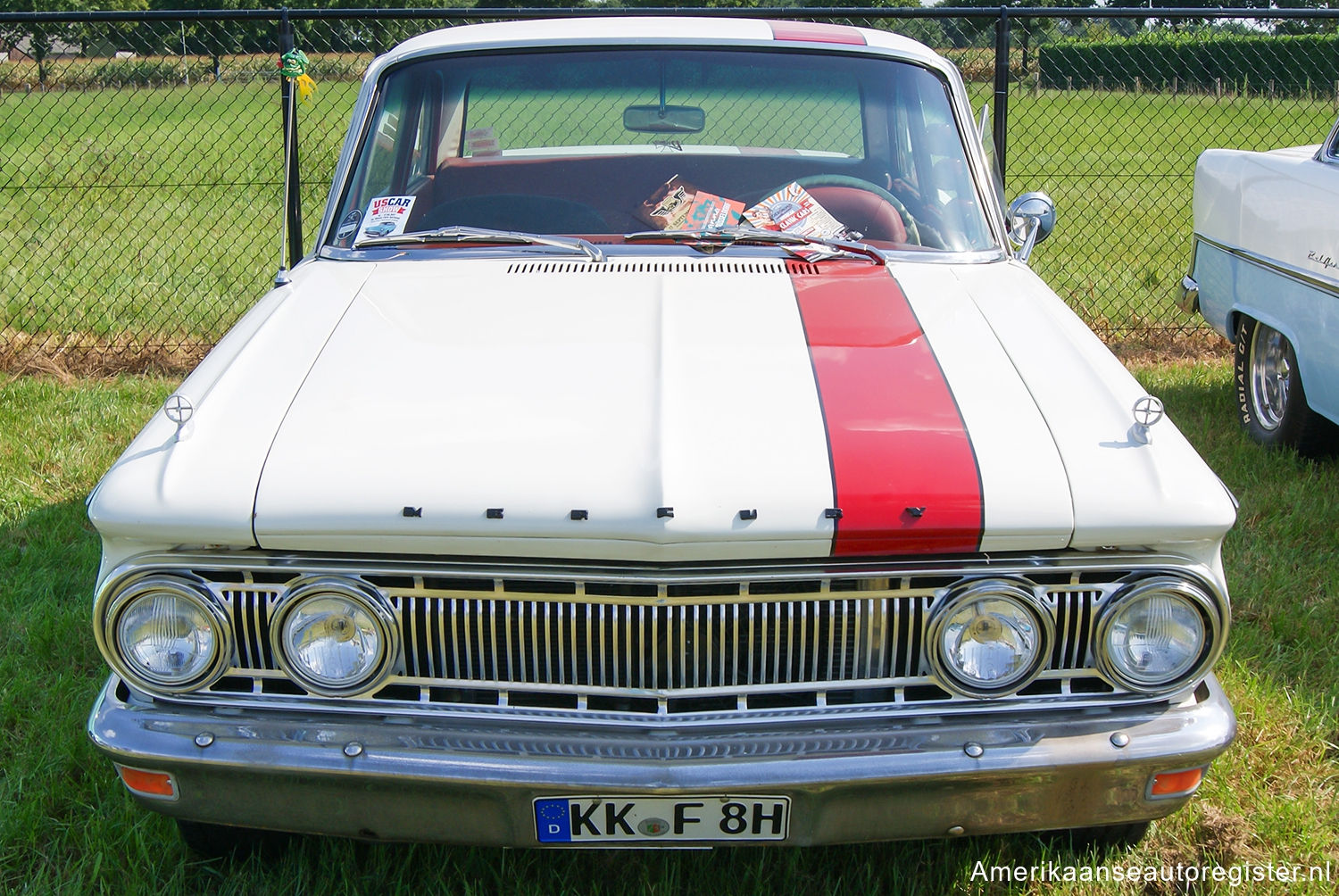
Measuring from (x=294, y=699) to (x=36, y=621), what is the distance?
194 cm

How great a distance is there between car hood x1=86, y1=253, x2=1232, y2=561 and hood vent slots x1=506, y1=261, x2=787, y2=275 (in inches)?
3.9

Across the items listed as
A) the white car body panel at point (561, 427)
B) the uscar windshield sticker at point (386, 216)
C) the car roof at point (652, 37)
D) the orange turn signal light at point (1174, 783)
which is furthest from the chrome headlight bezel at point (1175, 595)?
the uscar windshield sticker at point (386, 216)

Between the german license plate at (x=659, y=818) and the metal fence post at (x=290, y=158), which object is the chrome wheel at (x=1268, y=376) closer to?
the german license plate at (x=659, y=818)

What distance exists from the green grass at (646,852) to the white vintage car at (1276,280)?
77cm

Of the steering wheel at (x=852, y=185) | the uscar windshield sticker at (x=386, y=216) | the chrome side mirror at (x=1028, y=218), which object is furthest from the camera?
the chrome side mirror at (x=1028, y=218)

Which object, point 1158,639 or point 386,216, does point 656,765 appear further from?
point 386,216

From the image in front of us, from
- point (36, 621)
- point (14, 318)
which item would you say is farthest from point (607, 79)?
point (14, 318)

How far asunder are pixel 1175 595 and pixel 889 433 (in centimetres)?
59

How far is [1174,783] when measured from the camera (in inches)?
83.0

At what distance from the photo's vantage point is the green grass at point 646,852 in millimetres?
2490

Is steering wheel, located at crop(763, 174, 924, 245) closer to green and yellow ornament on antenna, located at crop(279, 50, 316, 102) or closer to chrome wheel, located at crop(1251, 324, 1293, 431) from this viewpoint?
green and yellow ornament on antenna, located at crop(279, 50, 316, 102)

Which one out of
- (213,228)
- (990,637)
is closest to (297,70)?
(990,637)

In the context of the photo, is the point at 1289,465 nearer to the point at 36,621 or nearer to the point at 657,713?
the point at 657,713

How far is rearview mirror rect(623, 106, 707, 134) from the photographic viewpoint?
3512 mm
